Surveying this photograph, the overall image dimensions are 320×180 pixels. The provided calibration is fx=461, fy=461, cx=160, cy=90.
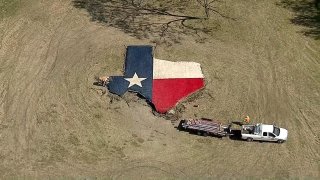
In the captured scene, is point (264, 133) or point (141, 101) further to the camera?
point (141, 101)

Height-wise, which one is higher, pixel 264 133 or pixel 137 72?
pixel 137 72

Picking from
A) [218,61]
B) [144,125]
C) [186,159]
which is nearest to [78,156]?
[144,125]

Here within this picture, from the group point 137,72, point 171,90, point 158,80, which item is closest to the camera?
point 171,90

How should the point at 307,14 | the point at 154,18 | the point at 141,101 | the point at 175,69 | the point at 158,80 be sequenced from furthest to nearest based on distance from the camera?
the point at 154,18 → the point at 307,14 → the point at 175,69 → the point at 158,80 → the point at 141,101

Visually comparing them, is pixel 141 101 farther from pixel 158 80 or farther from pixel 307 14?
pixel 307 14

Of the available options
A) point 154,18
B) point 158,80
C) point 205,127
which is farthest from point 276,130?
point 154,18

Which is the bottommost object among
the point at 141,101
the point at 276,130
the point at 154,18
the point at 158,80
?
the point at 276,130
